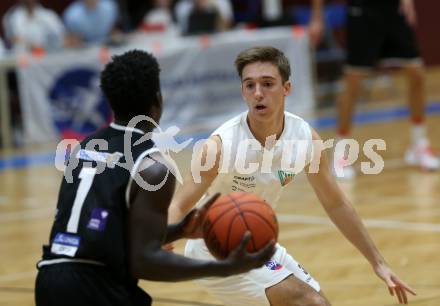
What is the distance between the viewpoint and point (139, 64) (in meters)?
3.60

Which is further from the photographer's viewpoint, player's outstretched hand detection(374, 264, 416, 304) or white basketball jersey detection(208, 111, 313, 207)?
white basketball jersey detection(208, 111, 313, 207)

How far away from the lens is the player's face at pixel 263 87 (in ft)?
14.5

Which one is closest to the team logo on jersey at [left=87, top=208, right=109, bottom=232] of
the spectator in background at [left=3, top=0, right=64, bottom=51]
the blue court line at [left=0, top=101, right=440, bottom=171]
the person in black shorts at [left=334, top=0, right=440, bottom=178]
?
the person in black shorts at [left=334, top=0, right=440, bottom=178]

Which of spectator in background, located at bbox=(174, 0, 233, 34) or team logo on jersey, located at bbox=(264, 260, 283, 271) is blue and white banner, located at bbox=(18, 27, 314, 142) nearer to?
spectator in background, located at bbox=(174, 0, 233, 34)

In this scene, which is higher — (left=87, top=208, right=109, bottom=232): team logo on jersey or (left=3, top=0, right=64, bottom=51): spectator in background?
(left=3, top=0, right=64, bottom=51): spectator in background

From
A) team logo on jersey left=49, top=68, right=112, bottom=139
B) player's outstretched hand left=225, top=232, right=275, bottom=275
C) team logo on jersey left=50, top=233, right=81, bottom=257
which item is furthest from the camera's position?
team logo on jersey left=49, top=68, right=112, bottom=139

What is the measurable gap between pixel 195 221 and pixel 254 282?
0.73m

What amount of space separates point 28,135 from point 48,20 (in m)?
1.85

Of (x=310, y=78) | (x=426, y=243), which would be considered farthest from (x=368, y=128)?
(x=426, y=243)

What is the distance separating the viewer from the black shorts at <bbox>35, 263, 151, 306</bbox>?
11.3 ft

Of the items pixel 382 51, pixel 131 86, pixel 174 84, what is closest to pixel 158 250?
pixel 131 86

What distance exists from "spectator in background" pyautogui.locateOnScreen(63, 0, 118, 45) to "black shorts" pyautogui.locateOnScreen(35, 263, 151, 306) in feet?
33.4

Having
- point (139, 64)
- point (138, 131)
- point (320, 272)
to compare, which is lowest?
point (320, 272)

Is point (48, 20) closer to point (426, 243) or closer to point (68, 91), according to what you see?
point (68, 91)
